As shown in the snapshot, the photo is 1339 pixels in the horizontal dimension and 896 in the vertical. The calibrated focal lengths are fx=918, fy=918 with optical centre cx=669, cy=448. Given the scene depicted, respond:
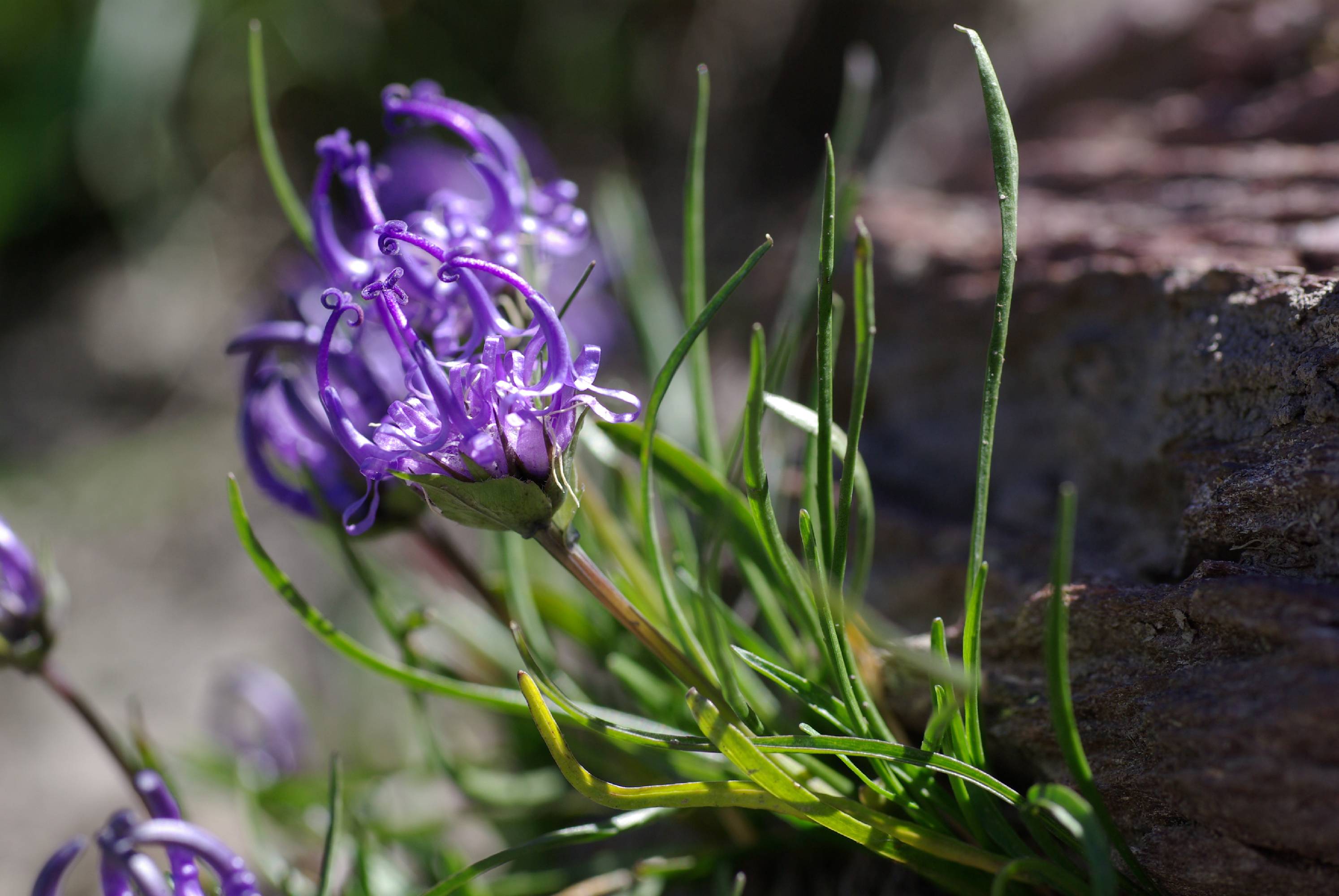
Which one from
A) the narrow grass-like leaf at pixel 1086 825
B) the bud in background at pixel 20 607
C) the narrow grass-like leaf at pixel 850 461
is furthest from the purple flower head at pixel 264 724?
the narrow grass-like leaf at pixel 1086 825

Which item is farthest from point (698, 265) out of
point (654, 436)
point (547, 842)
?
point (547, 842)

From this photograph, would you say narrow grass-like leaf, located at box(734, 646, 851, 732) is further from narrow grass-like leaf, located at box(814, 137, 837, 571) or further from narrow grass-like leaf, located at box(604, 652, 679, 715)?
narrow grass-like leaf, located at box(604, 652, 679, 715)

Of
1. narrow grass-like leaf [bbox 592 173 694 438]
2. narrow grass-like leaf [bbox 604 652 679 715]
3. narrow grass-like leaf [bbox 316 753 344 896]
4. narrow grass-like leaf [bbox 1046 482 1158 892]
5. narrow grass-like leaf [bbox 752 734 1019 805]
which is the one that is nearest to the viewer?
narrow grass-like leaf [bbox 1046 482 1158 892]

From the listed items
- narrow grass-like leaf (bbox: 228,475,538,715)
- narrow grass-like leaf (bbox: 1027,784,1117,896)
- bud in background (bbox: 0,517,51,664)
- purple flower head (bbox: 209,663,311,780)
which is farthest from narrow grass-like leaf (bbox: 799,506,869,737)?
purple flower head (bbox: 209,663,311,780)

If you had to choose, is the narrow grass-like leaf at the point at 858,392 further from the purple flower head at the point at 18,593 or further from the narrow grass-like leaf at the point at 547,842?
the purple flower head at the point at 18,593

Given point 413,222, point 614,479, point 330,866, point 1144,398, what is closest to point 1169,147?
point 1144,398

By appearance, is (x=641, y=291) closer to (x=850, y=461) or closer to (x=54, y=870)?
(x=850, y=461)
